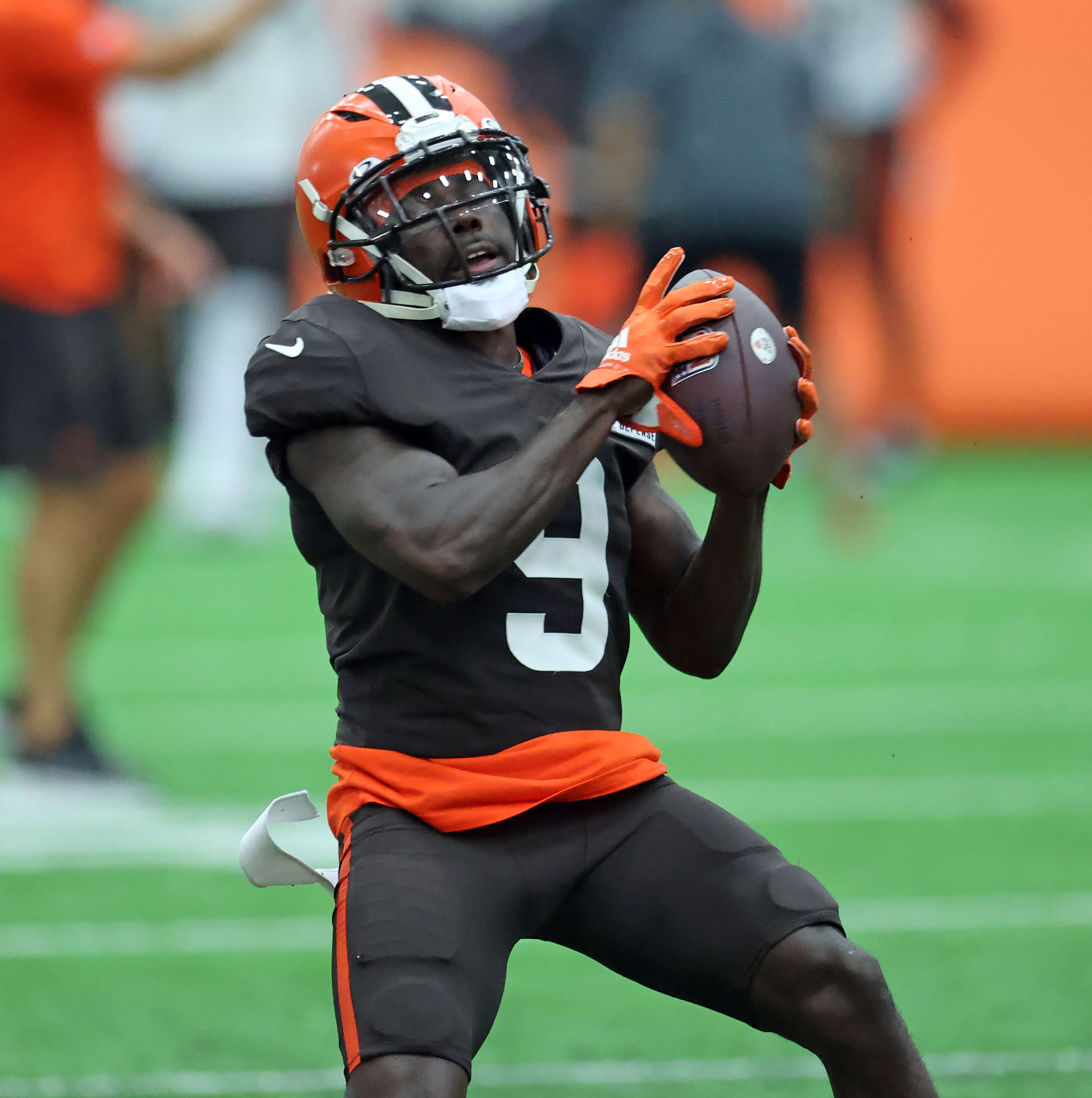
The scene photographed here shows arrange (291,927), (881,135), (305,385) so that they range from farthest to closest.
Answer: (881,135)
(291,927)
(305,385)

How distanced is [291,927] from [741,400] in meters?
1.89

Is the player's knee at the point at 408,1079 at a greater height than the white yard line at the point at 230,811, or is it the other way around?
the player's knee at the point at 408,1079

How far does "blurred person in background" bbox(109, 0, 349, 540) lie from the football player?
647 cm

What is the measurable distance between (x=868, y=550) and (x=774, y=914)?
622 centimetres

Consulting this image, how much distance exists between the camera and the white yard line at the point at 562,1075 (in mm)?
2941

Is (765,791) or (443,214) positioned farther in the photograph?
(765,791)

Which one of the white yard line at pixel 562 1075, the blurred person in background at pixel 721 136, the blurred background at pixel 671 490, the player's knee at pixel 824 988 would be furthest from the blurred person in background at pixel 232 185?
the player's knee at pixel 824 988

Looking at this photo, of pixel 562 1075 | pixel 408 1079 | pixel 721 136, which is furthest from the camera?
pixel 721 136

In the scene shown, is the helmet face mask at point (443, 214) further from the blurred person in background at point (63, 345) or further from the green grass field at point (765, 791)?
the blurred person in background at point (63, 345)

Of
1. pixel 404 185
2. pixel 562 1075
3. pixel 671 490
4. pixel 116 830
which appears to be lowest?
pixel 671 490

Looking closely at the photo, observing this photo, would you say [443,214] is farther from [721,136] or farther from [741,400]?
[721,136]

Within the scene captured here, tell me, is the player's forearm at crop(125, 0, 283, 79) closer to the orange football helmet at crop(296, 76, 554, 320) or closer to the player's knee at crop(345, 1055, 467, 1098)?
the orange football helmet at crop(296, 76, 554, 320)

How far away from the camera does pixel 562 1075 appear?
3006mm

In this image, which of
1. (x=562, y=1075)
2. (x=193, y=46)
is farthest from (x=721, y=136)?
(x=562, y=1075)
